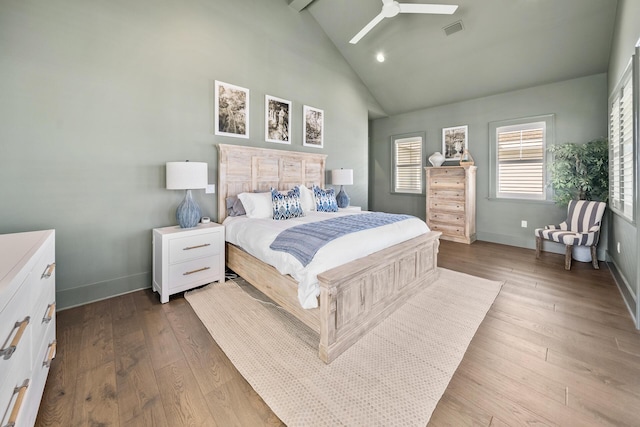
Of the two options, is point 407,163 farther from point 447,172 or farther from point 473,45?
point 473,45

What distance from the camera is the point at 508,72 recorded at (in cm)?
464

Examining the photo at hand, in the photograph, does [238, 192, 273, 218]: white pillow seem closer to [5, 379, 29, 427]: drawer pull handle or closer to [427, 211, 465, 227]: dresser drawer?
[5, 379, 29, 427]: drawer pull handle

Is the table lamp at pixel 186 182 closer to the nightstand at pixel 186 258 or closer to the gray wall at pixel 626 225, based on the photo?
the nightstand at pixel 186 258

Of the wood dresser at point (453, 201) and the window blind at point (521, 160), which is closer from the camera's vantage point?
the window blind at point (521, 160)

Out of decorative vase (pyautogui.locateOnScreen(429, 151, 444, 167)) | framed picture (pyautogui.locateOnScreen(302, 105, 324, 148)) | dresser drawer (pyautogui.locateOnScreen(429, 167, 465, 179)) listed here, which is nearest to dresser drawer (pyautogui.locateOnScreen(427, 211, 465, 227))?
dresser drawer (pyautogui.locateOnScreen(429, 167, 465, 179))

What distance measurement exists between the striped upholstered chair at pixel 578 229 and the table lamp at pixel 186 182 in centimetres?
486

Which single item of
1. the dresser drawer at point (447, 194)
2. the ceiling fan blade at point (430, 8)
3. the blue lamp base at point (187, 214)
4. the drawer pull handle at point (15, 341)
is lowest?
the drawer pull handle at point (15, 341)

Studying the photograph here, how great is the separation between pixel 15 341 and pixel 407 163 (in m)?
6.67

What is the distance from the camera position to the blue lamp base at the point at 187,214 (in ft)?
10.00

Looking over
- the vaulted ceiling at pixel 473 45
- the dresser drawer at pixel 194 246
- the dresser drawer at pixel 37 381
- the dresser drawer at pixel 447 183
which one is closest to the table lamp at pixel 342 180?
the dresser drawer at pixel 447 183

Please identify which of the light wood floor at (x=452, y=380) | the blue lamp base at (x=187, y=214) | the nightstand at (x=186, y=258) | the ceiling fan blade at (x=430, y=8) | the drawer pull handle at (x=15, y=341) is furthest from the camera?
the ceiling fan blade at (x=430, y=8)

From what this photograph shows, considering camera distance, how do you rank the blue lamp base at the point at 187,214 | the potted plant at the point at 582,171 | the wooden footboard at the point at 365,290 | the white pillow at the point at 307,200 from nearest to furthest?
the wooden footboard at the point at 365,290
the blue lamp base at the point at 187,214
the potted plant at the point at 582,171
the white pillow at the point at 307,200

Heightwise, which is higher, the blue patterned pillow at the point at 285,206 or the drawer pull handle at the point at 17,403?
the blue patterned pillow at the point at 285,206

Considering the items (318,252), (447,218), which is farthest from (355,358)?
(447,218)
